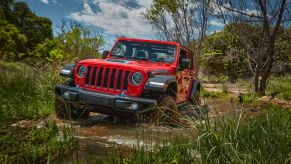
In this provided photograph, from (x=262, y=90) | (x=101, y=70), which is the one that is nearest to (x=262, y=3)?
(x=262, y=90)

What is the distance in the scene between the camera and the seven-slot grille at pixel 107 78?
626cm

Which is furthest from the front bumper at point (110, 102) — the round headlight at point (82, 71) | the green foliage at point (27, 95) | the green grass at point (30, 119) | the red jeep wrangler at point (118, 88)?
the green foliage at point (27, 95)

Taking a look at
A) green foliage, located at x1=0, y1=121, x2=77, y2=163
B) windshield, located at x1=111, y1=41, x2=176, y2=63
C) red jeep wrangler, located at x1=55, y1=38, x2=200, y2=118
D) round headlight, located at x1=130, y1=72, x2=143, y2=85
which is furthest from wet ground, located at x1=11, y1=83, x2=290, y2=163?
windshield, located at x1=111, y1=41, x2=176, y2=63

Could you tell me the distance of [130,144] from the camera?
5.01 meters

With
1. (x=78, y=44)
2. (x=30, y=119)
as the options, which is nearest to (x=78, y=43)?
(x=78, y=44)

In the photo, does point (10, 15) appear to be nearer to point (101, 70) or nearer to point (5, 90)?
point (5, 90)

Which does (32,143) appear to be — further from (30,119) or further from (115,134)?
(30,119)

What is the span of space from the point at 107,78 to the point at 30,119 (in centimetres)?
147

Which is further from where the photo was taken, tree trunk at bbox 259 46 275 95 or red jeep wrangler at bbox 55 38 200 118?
tree trunk at bbox 259 46 275 95

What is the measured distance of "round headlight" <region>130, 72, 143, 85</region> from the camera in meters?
6.20

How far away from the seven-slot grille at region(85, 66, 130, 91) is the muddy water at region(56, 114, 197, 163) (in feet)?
2.19

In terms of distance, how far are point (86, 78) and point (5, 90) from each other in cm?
202

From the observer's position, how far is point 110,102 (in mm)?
5961

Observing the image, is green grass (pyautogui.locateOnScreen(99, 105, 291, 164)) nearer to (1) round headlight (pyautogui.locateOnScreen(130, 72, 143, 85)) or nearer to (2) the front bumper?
(2) the front bumper
